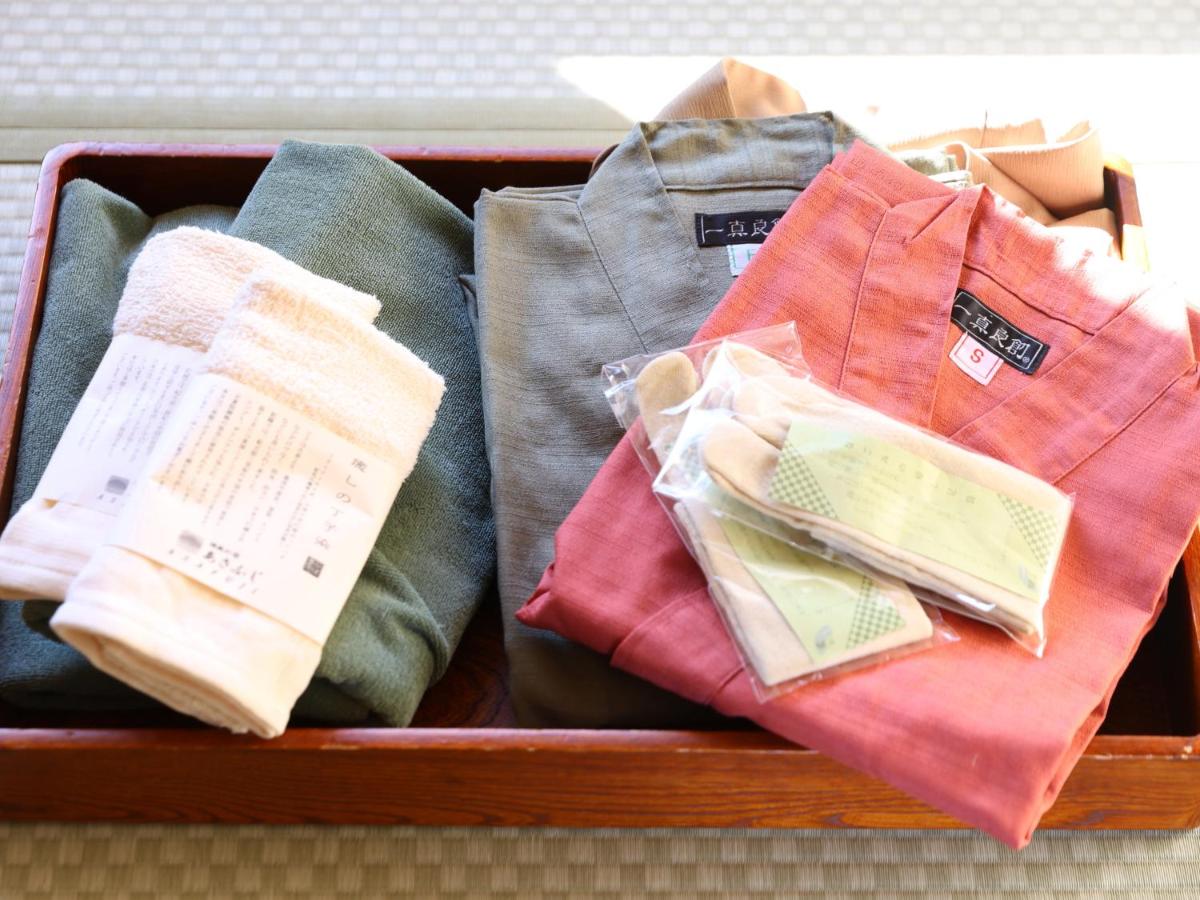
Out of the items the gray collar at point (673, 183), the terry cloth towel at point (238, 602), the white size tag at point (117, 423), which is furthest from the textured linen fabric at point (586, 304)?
the white size tag at point (117, 423)

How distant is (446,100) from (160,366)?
2.16 ft

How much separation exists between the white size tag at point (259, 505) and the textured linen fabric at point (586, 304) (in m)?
0.14

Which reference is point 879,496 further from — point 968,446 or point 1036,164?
point 1036,164

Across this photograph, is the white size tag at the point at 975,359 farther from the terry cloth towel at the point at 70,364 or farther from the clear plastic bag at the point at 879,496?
the terry cloth towel at the point at 70,364

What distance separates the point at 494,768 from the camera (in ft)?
2.99

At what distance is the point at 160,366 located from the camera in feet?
3.12

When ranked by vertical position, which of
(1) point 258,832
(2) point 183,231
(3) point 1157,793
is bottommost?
(1) point 258,832

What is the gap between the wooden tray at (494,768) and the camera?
2.91 ft

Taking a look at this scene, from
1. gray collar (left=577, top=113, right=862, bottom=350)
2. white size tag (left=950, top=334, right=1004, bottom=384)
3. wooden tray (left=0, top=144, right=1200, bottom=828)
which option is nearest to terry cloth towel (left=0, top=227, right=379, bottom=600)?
wooden tray (left=0, top=144, right=1200, bottom=828)

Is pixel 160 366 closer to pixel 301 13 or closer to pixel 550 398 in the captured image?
pixel 550 398

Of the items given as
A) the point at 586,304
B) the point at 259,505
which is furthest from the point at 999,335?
the point at 259,505

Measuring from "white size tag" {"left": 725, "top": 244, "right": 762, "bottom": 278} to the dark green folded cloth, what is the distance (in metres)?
0.24

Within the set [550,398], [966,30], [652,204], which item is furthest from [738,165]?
[966,30]

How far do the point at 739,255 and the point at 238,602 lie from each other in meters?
0.53
